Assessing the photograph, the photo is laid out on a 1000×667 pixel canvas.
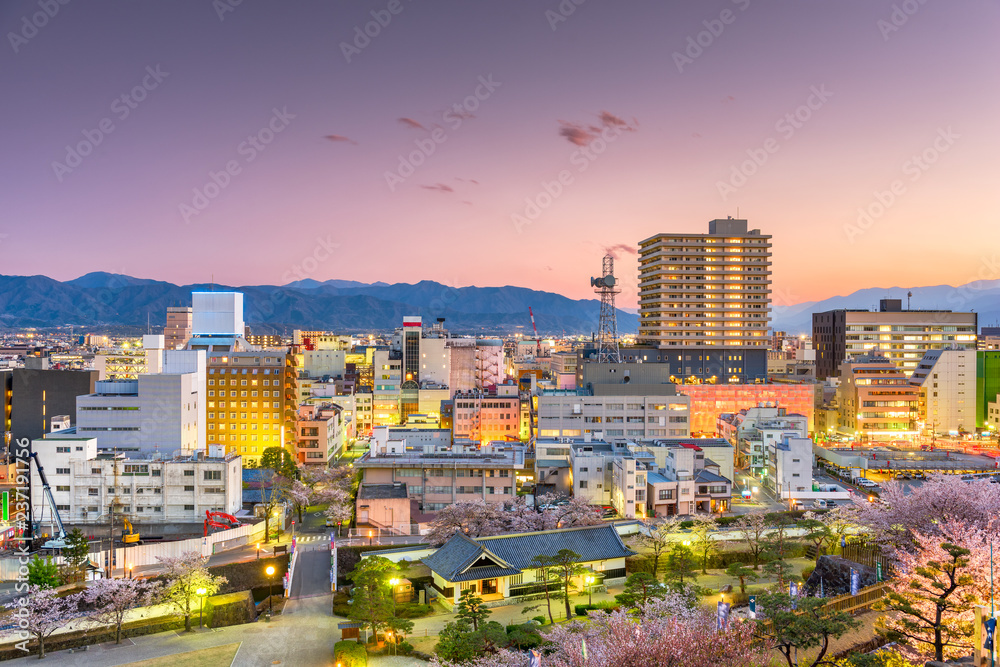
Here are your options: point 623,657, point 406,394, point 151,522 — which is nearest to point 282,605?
point 151,522

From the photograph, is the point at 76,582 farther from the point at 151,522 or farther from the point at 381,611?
the point at 381,611

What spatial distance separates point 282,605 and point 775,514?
21684mm

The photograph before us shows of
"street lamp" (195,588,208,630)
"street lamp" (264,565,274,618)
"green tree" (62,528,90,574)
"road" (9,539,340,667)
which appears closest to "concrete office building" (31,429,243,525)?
"green tree" (62,528,90,574)

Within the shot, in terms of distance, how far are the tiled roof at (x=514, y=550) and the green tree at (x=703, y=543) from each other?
11.4ft

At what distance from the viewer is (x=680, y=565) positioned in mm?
24391

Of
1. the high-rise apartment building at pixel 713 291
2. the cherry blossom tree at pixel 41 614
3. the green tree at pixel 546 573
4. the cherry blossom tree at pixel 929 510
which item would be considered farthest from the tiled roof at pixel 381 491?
the high-rise apartment building at pixel 713 291

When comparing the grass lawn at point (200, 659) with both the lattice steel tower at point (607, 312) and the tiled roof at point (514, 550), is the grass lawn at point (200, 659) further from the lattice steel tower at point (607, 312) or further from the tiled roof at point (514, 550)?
the lattice steel tower at point (607, 312)

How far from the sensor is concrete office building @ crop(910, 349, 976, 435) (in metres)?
58.1

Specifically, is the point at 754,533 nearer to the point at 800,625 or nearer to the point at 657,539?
the point at 657,539

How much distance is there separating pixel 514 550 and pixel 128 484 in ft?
69.6

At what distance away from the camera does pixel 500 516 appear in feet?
92.8

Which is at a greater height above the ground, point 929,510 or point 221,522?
point 929,510

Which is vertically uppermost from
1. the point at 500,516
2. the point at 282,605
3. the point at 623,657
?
the point at 623,657

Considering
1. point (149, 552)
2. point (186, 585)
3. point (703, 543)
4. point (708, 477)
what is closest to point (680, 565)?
point (703, 543)
